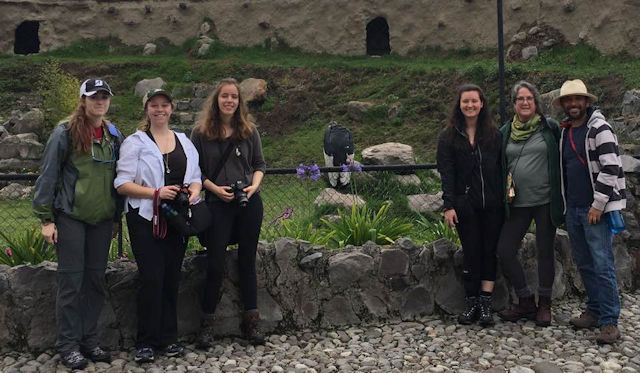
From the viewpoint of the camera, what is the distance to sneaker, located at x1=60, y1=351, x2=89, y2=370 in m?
4.23

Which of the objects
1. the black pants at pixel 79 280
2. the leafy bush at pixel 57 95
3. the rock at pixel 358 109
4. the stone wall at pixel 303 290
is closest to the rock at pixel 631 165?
the stone wall at pixel 303 290

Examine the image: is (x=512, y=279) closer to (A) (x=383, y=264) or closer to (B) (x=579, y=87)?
(A) (x=383, y=264)

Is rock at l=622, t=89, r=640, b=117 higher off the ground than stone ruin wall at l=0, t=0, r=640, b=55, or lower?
lower

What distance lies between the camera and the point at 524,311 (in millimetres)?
5254

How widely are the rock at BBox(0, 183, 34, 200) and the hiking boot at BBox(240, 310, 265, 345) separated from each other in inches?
333

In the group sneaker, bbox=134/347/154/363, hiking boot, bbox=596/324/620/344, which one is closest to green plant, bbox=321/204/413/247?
hiking boot, bbox=596/324/620/344

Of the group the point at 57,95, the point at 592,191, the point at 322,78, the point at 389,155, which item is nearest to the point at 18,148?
the point at 57,95

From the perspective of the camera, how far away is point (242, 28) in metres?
20.5

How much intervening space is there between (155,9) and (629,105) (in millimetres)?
14294

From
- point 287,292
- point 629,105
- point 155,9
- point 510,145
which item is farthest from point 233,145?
point 155,9

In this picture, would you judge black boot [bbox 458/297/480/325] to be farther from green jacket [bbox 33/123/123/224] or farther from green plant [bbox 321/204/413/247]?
green jacket [bbox 33/123/123/224]

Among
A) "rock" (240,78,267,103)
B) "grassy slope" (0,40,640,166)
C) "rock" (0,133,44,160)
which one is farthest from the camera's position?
"rock" (240,78,267,103)

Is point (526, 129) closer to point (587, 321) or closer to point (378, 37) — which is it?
point (587, 321)

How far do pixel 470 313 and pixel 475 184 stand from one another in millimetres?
1015
